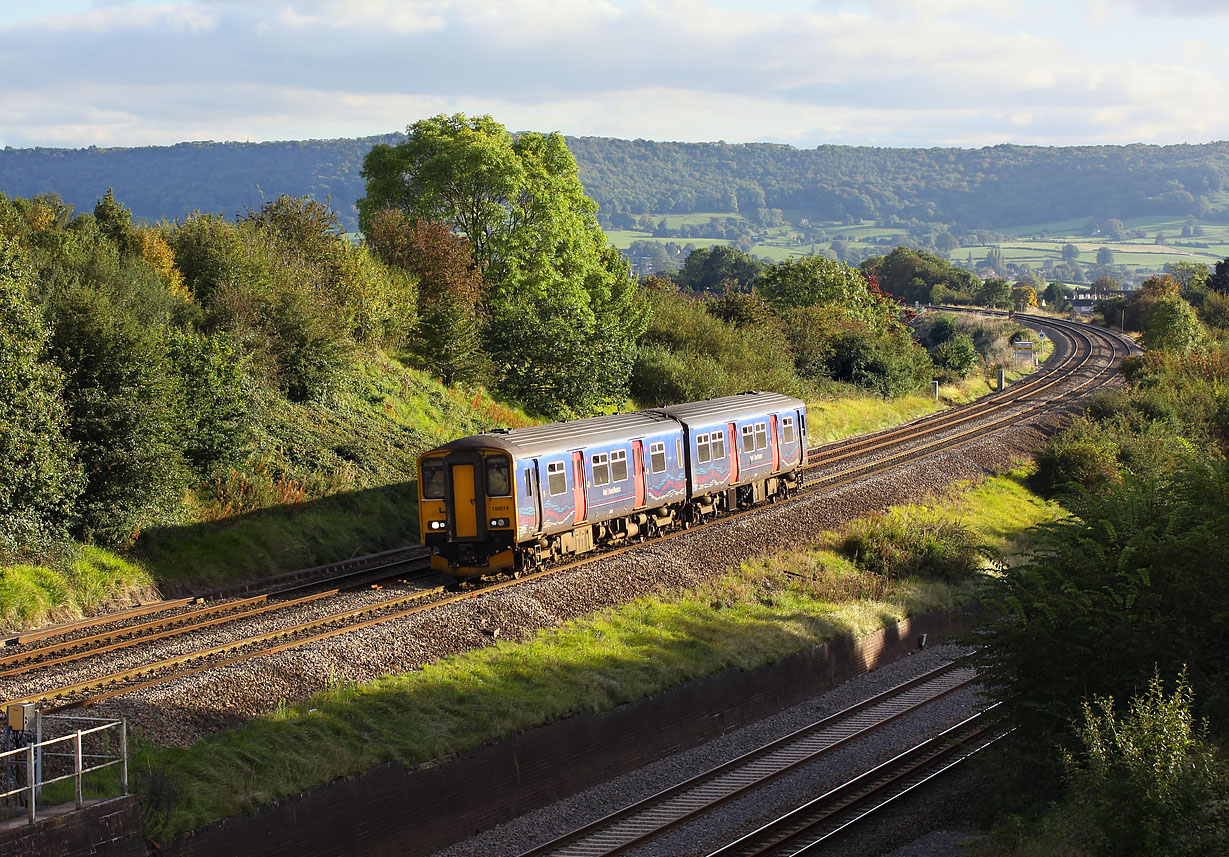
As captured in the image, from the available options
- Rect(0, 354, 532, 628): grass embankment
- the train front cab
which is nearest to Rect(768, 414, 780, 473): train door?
Rect(0, 354, 532, 628): grass embankment

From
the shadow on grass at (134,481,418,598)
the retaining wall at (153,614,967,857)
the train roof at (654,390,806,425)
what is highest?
the train roof at (654,390,806,425)

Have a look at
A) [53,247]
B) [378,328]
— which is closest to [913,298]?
[378,328]

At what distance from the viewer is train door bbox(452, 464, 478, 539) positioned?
2250 centimetres

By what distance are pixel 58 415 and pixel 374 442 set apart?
10752 mm

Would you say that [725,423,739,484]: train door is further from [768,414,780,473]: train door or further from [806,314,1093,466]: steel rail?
[806,314,1093,466]: steel rail

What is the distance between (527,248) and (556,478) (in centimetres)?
2370

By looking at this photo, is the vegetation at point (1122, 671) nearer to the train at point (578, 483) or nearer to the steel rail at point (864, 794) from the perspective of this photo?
the steel rail at point (864, 794)

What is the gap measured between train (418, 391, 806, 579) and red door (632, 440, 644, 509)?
23mm

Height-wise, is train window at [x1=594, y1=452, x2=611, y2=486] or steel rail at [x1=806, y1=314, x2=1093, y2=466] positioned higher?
train window at [x1=594, y1=452, x2=611, y2=486]

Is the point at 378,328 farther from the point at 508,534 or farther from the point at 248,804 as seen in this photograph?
the point at 248,804

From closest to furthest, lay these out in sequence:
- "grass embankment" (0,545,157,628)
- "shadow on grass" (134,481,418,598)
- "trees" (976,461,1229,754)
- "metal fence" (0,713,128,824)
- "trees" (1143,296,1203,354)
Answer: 1. "metal fence" (0,713,128,824)
2. "trees" (976,461,1229,754)
3. "grass embankment" (0,545,157,628)
4. "shadow on grass" (134,481,418,598)
5. "trees" (1143,296,1203,354)

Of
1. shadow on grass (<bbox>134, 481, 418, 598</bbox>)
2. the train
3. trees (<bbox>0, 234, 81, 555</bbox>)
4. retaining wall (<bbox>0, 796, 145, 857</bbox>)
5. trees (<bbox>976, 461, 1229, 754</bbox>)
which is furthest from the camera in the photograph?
shadow on grass (<bbox>134, 481, 418, 598</bbox>)

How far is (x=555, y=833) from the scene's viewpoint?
15.7 metres

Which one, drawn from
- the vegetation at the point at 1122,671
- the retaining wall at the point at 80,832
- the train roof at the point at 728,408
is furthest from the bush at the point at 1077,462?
the retaining wall at the point at 80,832
